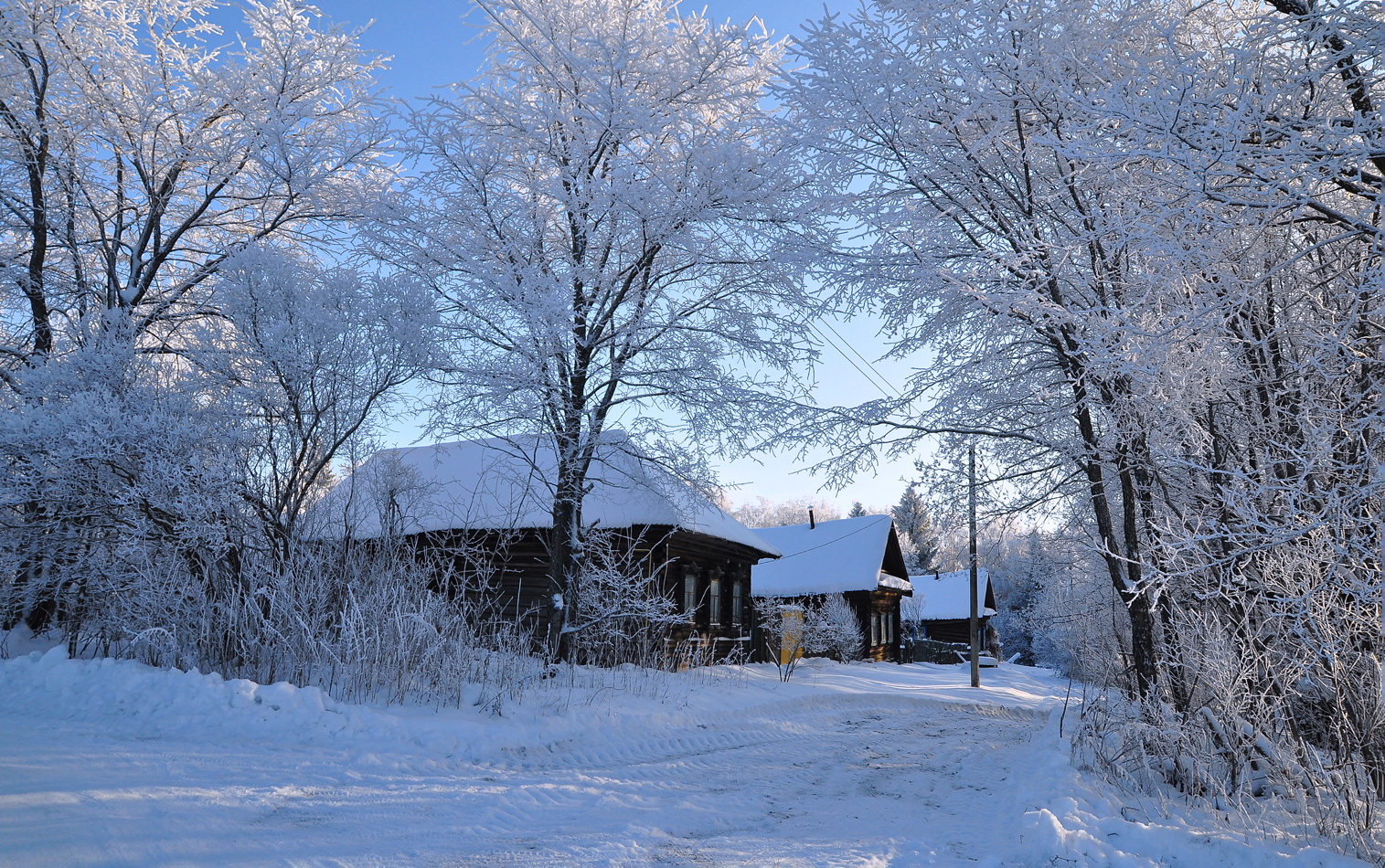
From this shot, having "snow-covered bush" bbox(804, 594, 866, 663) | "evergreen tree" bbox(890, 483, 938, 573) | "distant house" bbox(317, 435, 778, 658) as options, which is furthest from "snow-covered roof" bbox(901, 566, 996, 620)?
"distant house" bbox(317, 435, 778, 658)

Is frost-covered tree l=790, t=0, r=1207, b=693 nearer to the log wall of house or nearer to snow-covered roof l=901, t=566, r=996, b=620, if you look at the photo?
the log wall of house

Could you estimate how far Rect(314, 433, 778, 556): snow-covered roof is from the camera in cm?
1199

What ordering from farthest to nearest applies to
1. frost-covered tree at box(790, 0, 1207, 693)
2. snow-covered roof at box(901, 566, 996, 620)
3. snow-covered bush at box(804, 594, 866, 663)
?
snow-covered roof at box(901, 566, 996, 620) → snow-covered bush at box(804, 594, 866, 663) → frost-covered tree at box(790, 0, 1207, 693)

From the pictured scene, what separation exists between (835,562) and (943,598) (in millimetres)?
17884

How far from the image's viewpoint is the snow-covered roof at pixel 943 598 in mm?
42500

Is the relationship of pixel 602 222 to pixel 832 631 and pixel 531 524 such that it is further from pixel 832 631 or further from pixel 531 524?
pixel 832 631

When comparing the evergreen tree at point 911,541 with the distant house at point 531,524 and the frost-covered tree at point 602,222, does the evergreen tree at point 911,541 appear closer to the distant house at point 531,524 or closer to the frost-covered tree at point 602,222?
the distant house at point 531,524

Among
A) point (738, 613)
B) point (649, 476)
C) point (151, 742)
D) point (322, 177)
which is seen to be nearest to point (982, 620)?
point (738, 613)

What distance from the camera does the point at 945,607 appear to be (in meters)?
44.9

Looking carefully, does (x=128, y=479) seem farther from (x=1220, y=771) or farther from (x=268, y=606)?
(x=1220, y=771)

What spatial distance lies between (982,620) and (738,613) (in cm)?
2694

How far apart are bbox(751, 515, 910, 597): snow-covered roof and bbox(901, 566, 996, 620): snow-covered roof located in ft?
31.1

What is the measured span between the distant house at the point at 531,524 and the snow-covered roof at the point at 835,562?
801 cm

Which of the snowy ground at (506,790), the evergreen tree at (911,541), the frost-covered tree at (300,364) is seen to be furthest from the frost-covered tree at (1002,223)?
the evergreen tree at (911,541)
